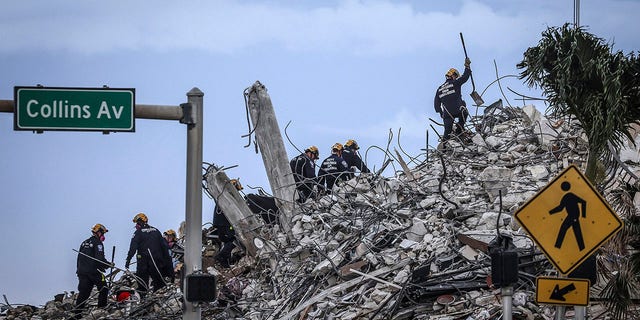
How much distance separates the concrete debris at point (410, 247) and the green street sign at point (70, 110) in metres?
6.03

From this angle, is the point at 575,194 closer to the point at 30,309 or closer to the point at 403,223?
the point at 403,223

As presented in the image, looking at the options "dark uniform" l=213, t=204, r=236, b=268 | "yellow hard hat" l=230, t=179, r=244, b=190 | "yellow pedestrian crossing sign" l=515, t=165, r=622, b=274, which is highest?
"yellow hard hat" l=230, t=179, r=244, b=190

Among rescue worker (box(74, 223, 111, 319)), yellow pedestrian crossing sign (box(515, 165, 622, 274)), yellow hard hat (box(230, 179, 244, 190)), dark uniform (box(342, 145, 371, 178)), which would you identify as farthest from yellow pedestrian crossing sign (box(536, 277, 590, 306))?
dark uniform (box(342, 145, 371, 178))

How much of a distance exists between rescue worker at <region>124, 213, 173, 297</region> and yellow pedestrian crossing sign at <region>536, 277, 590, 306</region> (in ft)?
43.5

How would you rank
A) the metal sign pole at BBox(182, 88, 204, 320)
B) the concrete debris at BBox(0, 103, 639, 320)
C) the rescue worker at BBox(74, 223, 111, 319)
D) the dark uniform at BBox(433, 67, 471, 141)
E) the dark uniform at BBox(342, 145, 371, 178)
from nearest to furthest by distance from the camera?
1. the metal sign pole at BBox(182, 88, 204, 320)
2. the concrete debris at BBox(0, 103, 639, 320)
3. the rescue worker at BBox(74, 223, 111, 319)
4. the dark uniform at BBox(433, 67, 471, 141)
5. the dark uniform at BBox(342, 145, 371, 178)

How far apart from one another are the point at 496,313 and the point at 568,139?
712 centimetres

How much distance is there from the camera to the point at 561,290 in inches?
452

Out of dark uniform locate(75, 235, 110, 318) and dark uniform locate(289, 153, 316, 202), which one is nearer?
dark uniform locate(75, 235, 110, 318)

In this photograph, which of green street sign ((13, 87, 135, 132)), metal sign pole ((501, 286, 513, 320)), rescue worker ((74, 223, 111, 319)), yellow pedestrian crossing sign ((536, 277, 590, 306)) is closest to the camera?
yellow pedestrian crossing sign ((536, 277, 590, 306))

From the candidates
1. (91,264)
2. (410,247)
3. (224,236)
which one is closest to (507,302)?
(410,247)

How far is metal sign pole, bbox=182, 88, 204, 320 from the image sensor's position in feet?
44.3

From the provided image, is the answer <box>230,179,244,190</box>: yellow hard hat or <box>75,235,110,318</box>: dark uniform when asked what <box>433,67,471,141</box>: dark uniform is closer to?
<box>230,179,244,190</box>: yellow hard hat

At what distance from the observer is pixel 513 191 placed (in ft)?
65.8

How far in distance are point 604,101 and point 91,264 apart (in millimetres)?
12865
